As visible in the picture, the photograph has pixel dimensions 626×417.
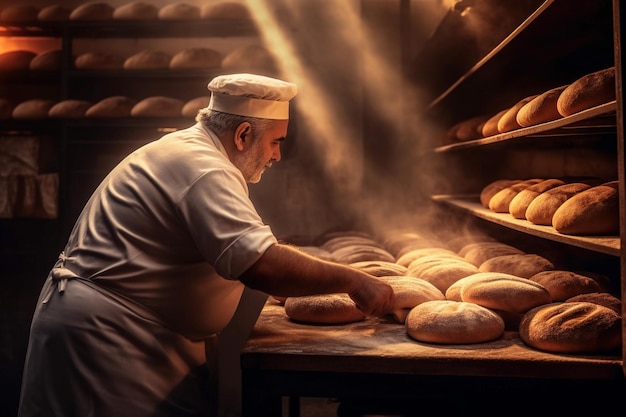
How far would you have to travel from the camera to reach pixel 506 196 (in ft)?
9.39

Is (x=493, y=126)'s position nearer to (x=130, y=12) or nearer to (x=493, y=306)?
(x=493, y=306)

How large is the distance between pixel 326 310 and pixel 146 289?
21.5 inches

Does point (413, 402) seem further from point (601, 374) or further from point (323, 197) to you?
point (323, 197)

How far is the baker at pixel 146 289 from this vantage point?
65.9 inches

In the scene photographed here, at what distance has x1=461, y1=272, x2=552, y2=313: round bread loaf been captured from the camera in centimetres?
181

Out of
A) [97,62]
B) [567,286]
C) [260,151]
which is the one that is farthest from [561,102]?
[97,62]

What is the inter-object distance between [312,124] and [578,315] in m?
3.75

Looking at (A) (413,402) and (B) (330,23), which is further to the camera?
(B) (330,23)

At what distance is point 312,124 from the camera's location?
203 inches

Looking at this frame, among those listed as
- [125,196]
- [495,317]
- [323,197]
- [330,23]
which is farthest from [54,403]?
[330,23]

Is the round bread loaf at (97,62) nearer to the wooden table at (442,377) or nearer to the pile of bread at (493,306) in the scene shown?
the pile of bread at (493,306)

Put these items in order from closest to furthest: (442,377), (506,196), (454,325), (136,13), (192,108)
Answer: (442,377) < (454,325) < (506,196) < (192,108) < (136,13)

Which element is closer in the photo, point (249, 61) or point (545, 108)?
point (545, 108)

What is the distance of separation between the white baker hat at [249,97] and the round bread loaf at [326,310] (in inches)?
23.3
